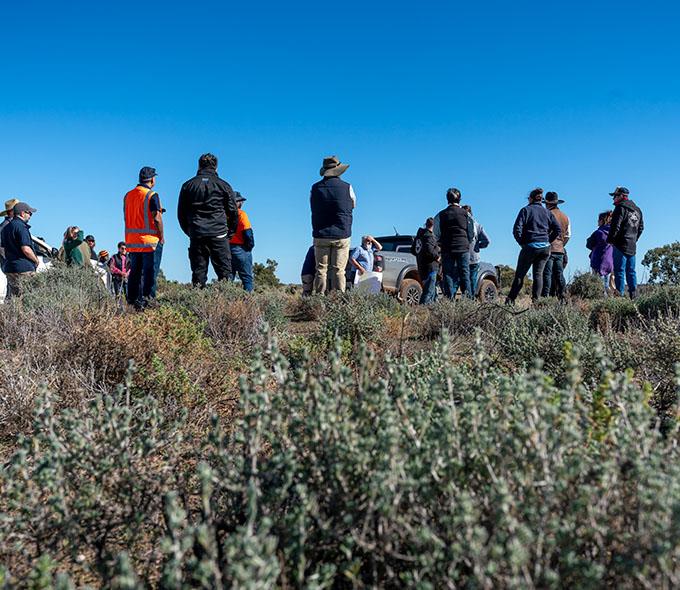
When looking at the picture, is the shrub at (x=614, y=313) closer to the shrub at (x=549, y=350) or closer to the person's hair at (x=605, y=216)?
the shrub at (x=549, y=350)

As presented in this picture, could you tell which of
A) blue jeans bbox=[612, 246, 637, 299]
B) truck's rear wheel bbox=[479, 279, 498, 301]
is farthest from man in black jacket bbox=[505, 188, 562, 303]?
truck's rear wheel bbox=[479, 279, 498, 301]

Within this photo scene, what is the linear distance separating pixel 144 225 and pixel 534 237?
5.66m

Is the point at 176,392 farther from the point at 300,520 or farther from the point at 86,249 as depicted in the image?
the point at 86,249

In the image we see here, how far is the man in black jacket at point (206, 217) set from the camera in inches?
280

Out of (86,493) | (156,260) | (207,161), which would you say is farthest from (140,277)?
(86,493)

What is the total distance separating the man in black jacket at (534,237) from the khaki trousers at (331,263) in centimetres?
266

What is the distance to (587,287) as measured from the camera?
13102 millimetres

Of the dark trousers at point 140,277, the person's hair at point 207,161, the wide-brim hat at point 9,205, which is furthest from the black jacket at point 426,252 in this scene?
the wide-brim hat at point 9,205

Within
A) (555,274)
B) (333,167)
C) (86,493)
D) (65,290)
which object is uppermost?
(333,167)

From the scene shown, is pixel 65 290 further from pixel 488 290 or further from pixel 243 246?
pixel 488 290

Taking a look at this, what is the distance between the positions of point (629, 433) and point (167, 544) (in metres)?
1.36

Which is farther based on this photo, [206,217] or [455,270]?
[455,270]

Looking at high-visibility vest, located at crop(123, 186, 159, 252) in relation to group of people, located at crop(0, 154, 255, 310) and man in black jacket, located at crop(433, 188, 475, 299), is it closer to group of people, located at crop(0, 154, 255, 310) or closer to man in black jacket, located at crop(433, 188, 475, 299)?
group of people, located at crop(0, 154, 255, 310)

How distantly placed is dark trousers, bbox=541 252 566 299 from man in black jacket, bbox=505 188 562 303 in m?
0.69
